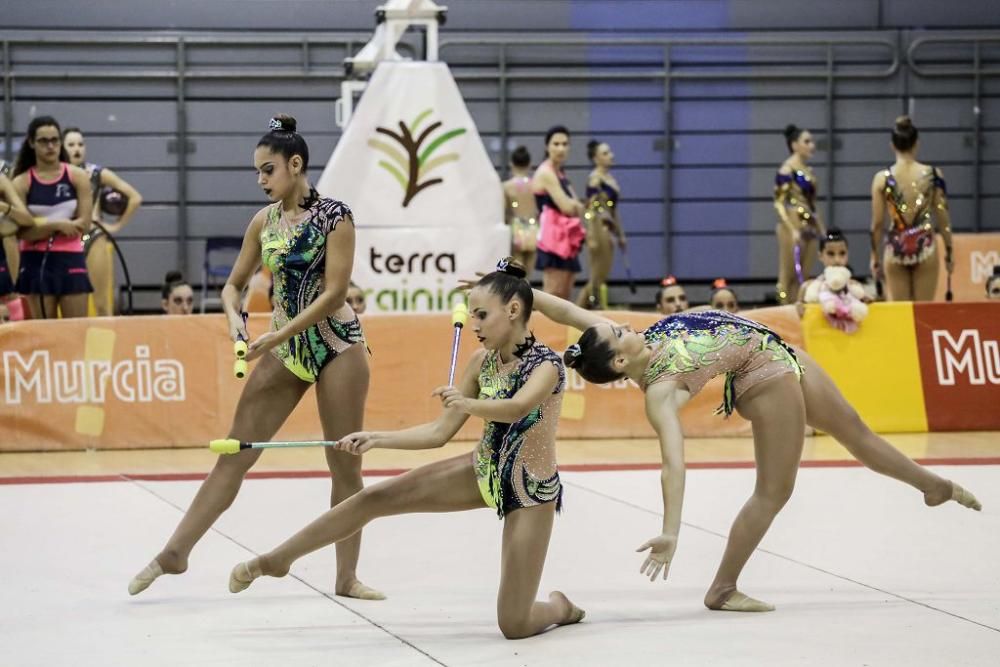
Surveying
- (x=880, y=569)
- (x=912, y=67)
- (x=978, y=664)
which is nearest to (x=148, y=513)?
(x=880, y=569)

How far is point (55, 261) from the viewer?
8703mm

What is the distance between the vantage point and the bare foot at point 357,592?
491cm

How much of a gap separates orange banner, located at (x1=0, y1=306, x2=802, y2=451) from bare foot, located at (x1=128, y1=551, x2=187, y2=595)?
3.81 metres

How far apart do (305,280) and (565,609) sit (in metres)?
1.42

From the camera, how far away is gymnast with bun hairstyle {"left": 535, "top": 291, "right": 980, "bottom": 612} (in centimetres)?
446

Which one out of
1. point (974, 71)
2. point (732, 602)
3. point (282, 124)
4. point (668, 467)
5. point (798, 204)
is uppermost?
point (974, 71)

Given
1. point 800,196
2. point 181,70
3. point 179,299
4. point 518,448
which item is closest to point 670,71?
point 800,196

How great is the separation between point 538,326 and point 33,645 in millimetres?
4973

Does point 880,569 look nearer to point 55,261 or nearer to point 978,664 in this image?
point 978,664

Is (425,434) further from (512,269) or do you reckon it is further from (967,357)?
(967,357)

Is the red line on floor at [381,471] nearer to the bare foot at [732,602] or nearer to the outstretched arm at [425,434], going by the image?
the bare foot at [732,602]

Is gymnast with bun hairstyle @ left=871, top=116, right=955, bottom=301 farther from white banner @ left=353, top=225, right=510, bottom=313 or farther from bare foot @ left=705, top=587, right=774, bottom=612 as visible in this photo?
bare foot @ left=705, top=587, right=774, bottom=612

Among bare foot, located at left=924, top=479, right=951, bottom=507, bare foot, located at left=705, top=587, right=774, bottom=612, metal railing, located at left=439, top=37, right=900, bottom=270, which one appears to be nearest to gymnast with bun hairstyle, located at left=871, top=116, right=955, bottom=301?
metal railing, located at left=439, top=37, right=900, bottom=270

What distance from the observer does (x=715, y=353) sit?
4688mm
